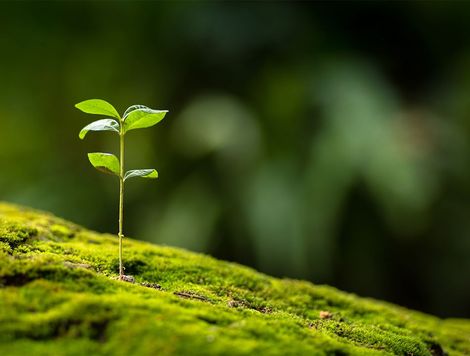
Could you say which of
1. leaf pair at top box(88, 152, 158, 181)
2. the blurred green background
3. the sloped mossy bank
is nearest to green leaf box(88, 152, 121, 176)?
leaf pair at top box(88, 152, 158, 181)

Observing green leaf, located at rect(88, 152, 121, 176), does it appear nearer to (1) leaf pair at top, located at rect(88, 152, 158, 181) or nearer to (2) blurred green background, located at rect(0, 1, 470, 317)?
(1) leaf pair at top, located at rect(88, 152, 158, 181)

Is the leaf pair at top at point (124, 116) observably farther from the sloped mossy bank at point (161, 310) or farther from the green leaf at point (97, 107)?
the sloped mossy bank at point (161, 310)

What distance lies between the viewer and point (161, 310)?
1.06 metres

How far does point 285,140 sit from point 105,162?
2.81 m

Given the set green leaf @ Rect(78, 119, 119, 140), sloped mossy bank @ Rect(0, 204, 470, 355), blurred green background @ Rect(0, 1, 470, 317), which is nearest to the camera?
sloped mossy bank @ Rect(0, 204, 470, 355)

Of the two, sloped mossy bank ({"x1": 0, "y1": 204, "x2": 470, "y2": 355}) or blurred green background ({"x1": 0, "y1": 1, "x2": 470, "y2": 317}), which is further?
blurred green background ({"x1": 0, "y1": 1, "x2": 470, "y2": 317})

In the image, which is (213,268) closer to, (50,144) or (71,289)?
(71,289)

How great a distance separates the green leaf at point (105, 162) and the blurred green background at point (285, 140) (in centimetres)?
260

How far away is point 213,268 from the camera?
5.39 ft

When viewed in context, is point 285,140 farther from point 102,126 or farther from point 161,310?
point 161,310

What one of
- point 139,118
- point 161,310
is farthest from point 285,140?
point 161,310

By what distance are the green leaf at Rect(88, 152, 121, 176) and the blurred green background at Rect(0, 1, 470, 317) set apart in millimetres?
2602

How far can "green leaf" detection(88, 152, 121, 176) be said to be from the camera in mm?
1267

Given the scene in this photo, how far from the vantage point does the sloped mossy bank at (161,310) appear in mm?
964
